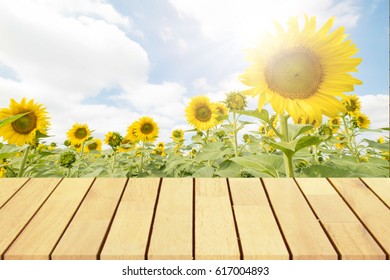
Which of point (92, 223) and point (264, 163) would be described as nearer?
point (92, 223)

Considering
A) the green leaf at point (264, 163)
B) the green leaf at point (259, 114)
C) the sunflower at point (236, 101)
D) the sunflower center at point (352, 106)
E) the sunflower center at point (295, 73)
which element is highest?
the sunflower center at point (352, 106)

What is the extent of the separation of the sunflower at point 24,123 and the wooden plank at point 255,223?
7.53 ft

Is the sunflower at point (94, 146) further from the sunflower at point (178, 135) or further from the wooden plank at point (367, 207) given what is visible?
the wooden plank at point (367, 207)

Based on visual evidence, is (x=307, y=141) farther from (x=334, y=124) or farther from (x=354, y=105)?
(x=354, y=105)

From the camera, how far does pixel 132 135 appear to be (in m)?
4.66

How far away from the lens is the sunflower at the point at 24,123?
3295 mm

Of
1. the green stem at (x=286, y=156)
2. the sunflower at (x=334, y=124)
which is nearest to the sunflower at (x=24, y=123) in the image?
the green stem at (x=286, y=156)

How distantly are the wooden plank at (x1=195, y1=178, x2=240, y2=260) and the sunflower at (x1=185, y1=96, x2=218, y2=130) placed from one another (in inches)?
94.3

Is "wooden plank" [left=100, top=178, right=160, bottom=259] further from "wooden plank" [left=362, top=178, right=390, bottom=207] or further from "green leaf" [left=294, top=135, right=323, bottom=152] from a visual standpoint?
"wooden plank" [left=362, top=178, right=390, bottom=207]

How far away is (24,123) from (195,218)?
2.53 m

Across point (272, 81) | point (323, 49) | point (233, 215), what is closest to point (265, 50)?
point (272, 81)

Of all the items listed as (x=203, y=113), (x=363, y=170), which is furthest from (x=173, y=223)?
(x=203, y=113)

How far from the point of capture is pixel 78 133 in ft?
16.9
